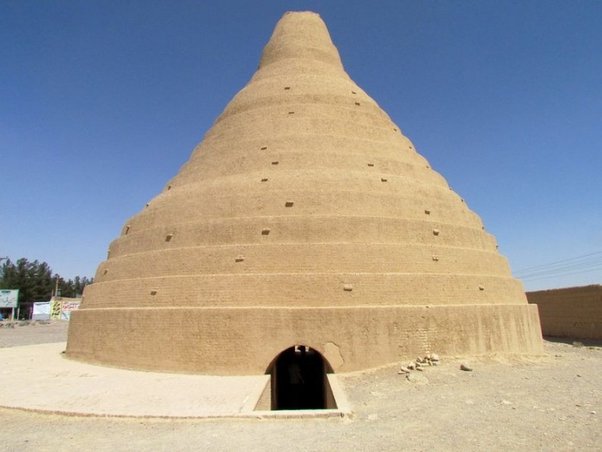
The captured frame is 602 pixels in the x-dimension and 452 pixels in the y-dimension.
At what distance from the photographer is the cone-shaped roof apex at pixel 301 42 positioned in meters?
21.0

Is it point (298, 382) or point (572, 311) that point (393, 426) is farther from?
point (572, 311)

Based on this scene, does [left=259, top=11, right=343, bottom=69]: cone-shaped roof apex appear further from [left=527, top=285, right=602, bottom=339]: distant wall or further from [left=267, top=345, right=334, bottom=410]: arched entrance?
[left=527, top=285, right=602, bottom=339]: distant wall

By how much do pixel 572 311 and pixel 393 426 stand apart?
2127 centimetres

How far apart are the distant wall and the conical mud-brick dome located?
31.1 feet

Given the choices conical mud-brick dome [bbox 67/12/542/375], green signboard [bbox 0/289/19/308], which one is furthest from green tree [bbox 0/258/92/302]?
conical mud-brick dome [bbox 67/12/542/375]

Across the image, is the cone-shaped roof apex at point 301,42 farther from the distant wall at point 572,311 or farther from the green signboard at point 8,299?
the green signboard at point 8,299

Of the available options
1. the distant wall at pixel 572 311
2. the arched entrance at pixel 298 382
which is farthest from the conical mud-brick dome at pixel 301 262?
the distant wall at pixel 572 311

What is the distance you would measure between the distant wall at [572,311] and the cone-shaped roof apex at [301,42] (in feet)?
56.1

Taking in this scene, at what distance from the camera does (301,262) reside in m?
12.4

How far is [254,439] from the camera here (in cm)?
661

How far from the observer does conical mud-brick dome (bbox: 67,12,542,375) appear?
11.5m

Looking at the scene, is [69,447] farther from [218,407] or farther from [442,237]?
[442,237]

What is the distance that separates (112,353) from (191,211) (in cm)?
492

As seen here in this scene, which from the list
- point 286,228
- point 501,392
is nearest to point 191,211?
point 286,228
